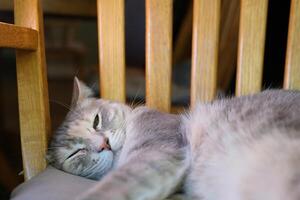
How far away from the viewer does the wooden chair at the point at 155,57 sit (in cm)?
81

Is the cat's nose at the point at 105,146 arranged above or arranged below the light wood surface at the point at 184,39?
below

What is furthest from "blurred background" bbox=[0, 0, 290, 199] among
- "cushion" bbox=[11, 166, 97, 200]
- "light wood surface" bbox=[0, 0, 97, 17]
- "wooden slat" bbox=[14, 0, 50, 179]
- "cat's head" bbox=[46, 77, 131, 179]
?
"cushion" bbox=[11, 166, 97, 200]

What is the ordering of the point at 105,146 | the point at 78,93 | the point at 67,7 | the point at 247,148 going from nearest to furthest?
the point at 247,148
the point at 105,146
the point at 78,93
the point at 67,7

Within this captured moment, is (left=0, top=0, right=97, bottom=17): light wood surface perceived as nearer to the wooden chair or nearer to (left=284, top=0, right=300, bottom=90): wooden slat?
the wooden chair

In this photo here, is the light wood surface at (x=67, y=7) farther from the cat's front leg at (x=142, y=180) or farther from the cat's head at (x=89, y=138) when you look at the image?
the cat's front leg at (x=142, y=180)

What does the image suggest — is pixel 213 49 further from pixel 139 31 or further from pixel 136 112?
pixel 139 31

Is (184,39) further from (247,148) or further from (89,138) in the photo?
(247,148)

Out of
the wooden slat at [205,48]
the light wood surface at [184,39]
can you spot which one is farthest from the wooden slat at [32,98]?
the light wood surface at [184,39]

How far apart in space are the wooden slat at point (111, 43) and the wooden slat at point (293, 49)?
0.43 metres

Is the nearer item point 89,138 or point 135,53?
point 89,138

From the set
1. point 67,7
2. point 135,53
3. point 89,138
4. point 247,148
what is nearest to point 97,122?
point 89,138

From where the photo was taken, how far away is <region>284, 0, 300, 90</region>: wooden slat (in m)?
0.85

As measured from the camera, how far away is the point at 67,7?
1.33 m

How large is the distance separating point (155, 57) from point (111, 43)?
0.40 ft
